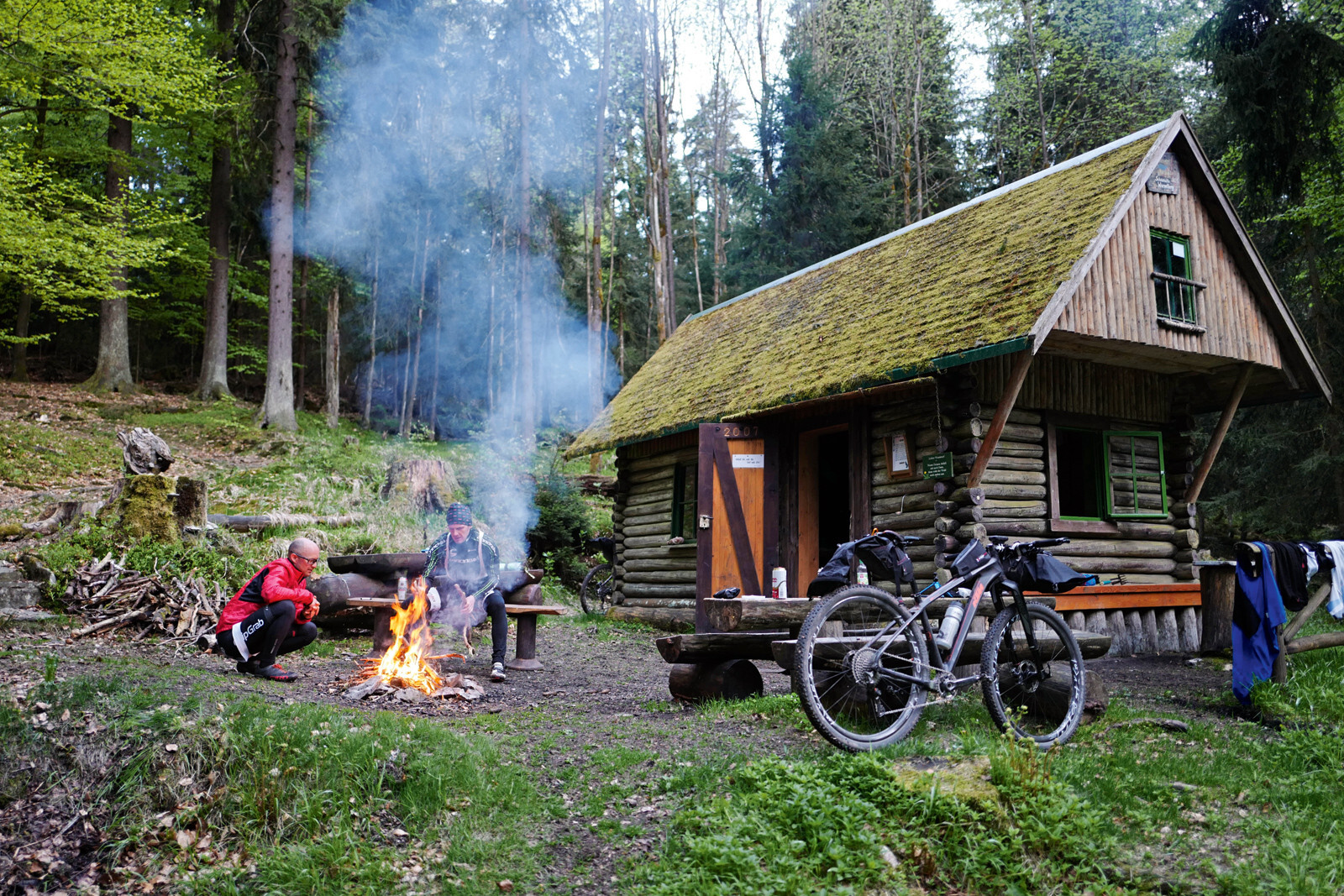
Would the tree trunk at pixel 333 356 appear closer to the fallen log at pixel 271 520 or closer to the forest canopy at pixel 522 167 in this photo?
the forest canopy at pixel 522 167

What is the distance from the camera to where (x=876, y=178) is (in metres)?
25.8

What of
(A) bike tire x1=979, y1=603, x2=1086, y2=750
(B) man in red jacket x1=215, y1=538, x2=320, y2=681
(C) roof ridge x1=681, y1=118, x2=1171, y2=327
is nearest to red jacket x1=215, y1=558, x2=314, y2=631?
(B) man in red jacket x1=215, y1=538, x2=320, y2=681

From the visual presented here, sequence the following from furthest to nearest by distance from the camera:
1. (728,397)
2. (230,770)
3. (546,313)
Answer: (546,313) → (728,397) → (230,770)

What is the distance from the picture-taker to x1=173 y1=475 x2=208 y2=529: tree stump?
9625mm

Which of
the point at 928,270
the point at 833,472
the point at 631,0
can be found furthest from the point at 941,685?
the point at 631,0

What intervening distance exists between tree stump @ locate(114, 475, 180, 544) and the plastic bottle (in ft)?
26.7

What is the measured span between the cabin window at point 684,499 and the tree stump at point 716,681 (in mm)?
6397

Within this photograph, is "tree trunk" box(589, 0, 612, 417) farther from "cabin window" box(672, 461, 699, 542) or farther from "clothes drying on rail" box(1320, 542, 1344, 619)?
"clothes drying on rail" box(1320, 542, 1344, 619)

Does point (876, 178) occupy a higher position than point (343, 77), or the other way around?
point (343, 77)

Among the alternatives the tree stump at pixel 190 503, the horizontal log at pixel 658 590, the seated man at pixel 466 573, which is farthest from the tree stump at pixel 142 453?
the horizontal log at pixel 658 590

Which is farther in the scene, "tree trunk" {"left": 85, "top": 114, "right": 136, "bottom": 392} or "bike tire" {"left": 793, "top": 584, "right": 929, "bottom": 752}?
"tree trunk" {"left": 85, "top": 114, "right": 136, "bottom": 392}

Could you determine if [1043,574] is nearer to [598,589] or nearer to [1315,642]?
[1315,642]

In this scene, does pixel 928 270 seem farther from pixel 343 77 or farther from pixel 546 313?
pixel 546 313

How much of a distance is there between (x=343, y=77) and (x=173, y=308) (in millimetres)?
11715
